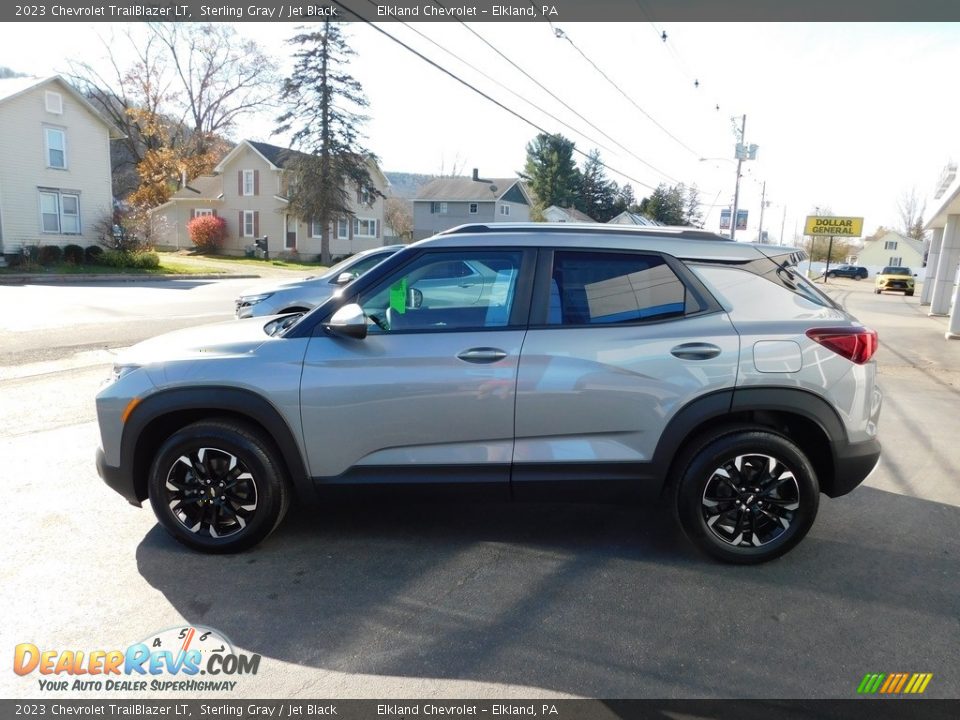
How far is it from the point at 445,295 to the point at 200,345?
4.68 ft

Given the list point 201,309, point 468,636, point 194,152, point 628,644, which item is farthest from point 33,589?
point 194,152

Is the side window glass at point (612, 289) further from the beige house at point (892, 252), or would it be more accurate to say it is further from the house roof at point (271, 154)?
the beige house at point (892, 252)

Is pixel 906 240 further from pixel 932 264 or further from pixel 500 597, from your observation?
pixel 500 597

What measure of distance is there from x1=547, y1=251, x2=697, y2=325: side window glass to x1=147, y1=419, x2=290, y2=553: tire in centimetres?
179

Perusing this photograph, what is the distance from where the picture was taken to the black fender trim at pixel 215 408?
366 centimetres

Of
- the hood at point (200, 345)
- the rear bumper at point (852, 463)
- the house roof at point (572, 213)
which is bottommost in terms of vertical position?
the rear bumper at point (852, 463)

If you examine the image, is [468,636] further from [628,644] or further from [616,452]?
[616,452]

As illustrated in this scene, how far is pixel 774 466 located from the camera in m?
3.72

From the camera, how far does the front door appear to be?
3623 mm

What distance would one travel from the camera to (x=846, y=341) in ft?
12.1

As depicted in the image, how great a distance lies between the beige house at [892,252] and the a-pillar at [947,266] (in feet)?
233

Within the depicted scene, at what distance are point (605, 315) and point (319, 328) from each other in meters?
1.59

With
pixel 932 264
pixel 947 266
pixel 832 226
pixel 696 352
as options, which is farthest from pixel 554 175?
pixel 696 352

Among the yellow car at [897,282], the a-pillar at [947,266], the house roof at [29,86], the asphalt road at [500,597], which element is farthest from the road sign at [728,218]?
the asphalt road at [500,597]
